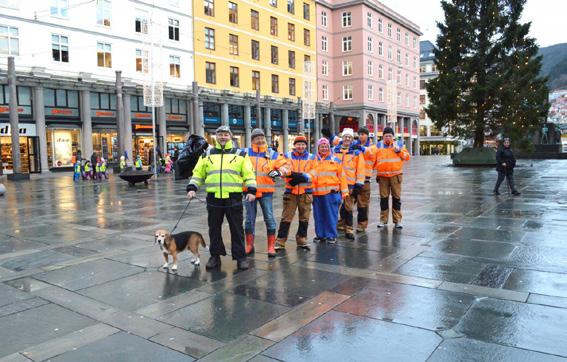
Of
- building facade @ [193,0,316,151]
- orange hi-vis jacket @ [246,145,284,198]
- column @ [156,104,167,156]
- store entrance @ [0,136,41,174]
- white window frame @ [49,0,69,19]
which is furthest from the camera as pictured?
building facade @ [193,0,316,151]

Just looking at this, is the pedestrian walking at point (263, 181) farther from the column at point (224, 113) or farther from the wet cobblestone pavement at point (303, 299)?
the column at point (224, 113)

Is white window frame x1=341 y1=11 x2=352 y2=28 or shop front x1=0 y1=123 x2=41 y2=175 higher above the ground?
white window frame x1=341 y1=11 x2=352 y2=28

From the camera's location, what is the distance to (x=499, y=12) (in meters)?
33.1

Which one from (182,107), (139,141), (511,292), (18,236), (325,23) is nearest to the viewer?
(511,292)

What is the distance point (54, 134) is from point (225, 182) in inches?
1186

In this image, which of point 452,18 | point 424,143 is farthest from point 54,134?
point 424,143

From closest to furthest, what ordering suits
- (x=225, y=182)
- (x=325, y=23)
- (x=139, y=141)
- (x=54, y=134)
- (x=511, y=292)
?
(x=511, y=292) < (x=225, y=182) < (x=54, y=134) < (x=139, y=141) < (x=325, y=23)

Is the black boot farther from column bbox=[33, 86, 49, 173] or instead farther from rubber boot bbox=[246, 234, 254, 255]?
column bbox=[33, 86, 49, 173]

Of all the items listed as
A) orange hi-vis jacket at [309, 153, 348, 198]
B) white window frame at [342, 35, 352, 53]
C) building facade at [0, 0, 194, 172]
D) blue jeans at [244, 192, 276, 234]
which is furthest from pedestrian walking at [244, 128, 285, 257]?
white window frame at [342, 35, 352, 53]

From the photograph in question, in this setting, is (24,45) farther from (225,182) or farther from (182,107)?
(225,182)

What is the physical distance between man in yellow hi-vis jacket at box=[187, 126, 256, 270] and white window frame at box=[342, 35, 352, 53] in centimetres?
5324

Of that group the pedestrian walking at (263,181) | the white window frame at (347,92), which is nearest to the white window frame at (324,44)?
the white window frame at (347,92)

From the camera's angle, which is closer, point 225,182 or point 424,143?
point 225,182

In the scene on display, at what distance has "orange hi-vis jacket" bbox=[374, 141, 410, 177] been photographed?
8953mm
